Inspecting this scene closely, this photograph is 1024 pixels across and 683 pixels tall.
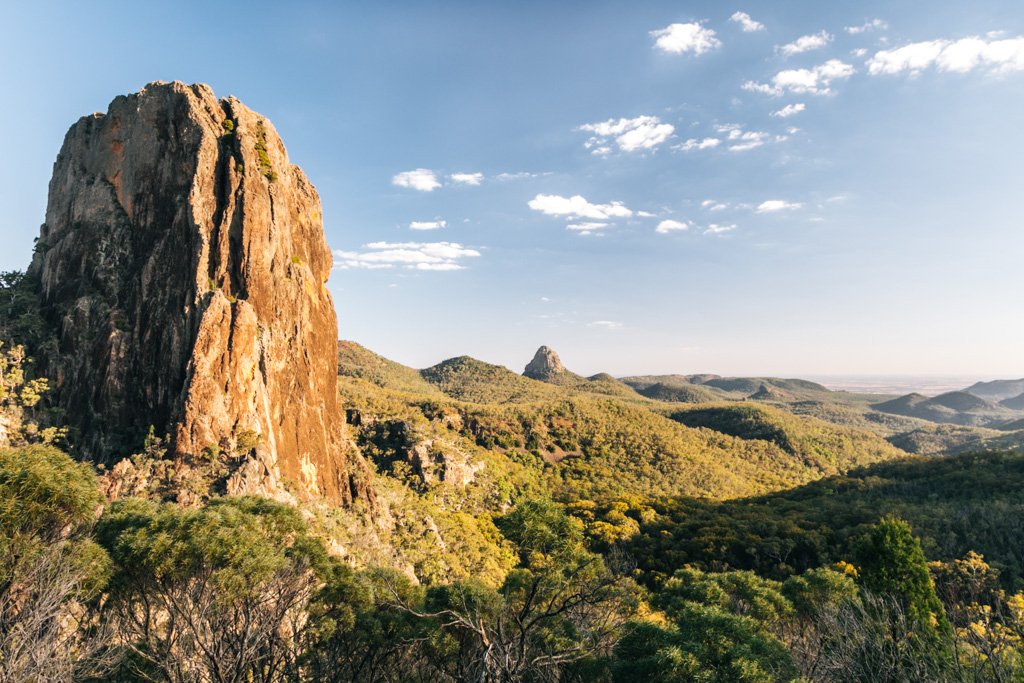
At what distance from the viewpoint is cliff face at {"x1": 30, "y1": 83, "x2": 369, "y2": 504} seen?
4175 cm

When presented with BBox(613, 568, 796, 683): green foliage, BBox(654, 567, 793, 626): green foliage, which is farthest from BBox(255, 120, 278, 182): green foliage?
BBox(654, 567, 793, 626): green foliage

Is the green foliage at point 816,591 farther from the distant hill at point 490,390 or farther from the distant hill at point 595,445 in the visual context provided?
the distant hill at point 490,390

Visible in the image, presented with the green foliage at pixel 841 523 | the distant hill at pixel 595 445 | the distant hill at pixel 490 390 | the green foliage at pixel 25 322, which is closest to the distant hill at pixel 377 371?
the distant hill at pixel 595 445

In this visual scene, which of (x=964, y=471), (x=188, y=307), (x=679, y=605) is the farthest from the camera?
(x=964, y=471)

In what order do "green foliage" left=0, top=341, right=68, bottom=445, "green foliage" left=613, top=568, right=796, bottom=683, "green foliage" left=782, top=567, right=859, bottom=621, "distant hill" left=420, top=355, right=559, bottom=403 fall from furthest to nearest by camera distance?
"distant hill" left=420, top=355, right=559, bottom=403 < "green foliage" left=0, top=341, right=68, bottom=445 < "green foliage" left=782, top=567, right=859, bottom=621 < "green foliage" left=613, top=568, right=796, bottom=683

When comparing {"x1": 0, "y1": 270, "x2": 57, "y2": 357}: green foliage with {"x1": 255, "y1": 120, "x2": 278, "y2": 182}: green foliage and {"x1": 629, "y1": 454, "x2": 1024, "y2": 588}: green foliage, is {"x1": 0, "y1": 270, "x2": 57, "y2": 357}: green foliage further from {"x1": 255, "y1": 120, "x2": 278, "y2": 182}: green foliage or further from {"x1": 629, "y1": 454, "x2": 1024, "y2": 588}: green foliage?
{"x1": 629, "y1": 454, "x2": 1024, "y2": 588}: green foliage

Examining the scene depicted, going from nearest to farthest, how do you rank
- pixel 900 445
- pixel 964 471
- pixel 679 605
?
pixel 679 605, pixel 964 471, pixel 900 445

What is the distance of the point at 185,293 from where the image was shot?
144ft

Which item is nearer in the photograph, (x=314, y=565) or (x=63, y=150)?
(x=314, y=565)

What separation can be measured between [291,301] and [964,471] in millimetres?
101818

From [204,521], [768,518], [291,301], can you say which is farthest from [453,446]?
[204,521]

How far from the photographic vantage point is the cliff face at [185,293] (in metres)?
41.8

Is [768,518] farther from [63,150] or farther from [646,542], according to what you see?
[63,150]

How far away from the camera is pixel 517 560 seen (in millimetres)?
62438
